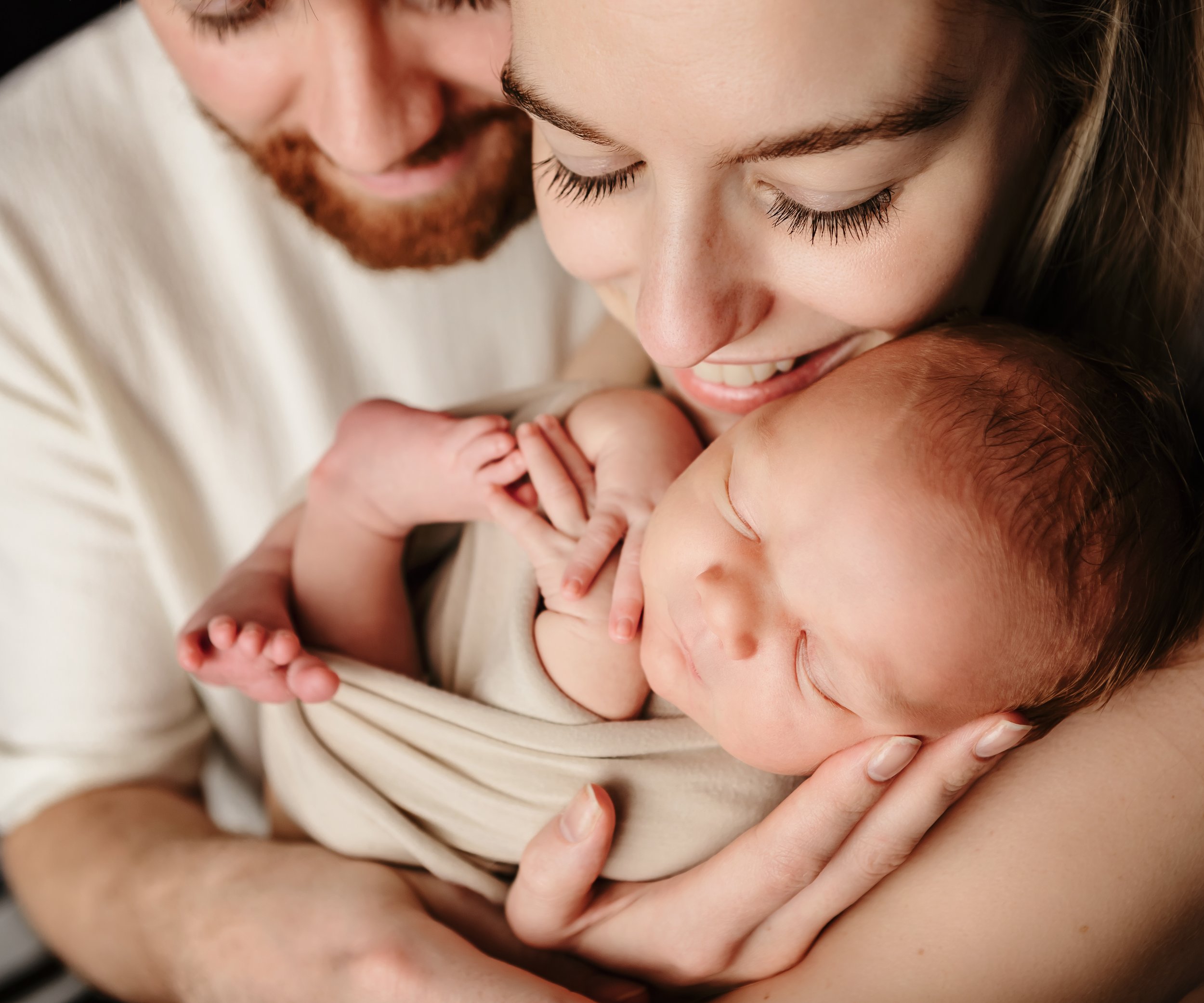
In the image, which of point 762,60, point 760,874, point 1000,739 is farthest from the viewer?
point 760,874

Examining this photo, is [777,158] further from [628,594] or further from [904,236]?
[628,594]

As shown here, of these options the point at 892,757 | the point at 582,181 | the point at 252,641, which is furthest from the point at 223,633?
the point at 892,757

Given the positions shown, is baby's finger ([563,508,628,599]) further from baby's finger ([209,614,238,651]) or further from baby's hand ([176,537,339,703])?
baby's finger ([209,614,238,651])

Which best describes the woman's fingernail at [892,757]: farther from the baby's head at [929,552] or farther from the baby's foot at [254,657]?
the baby's foot at [254,657]

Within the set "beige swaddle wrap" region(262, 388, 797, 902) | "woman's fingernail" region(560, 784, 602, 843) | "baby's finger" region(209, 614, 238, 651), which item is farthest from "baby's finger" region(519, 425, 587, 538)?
"baby's finger" region(209, 614, 238, 651)

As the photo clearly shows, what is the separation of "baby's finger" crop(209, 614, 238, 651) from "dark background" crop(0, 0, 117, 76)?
115cm

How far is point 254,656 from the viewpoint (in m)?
1.17

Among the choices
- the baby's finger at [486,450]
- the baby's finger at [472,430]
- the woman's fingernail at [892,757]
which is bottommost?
the woman's fingernail at [892,757]

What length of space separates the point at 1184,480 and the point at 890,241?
491 millimetres

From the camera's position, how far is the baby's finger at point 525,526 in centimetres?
120

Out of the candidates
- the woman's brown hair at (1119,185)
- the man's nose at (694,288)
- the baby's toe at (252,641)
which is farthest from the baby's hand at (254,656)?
the woman's brown hair at (1119,185)

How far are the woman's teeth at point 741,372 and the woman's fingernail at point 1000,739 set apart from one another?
1.68ft

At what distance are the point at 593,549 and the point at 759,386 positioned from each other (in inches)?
12.8

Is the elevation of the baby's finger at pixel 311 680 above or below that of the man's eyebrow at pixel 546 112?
below
